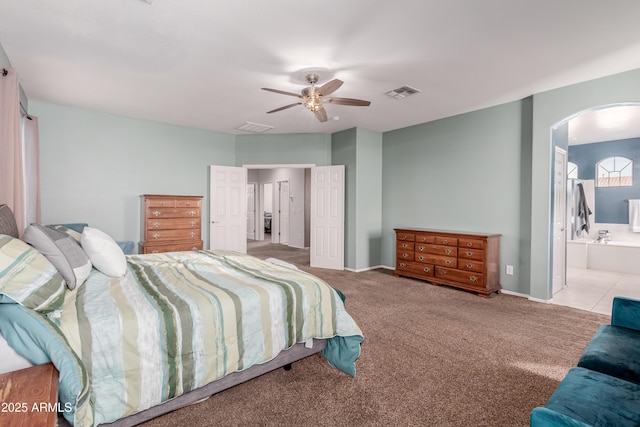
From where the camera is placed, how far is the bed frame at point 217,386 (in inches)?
59.9

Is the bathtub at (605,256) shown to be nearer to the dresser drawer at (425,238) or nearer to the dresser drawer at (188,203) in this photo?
the dresser drawer at (425,238)

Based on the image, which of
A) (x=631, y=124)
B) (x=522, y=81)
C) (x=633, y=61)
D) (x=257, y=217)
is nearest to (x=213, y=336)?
(x=522, y=81)

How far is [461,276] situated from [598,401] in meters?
3.41

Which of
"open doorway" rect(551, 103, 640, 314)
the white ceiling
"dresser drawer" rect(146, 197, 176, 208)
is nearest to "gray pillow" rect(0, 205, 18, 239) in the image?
the white ceiling

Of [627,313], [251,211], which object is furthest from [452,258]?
[251,211]

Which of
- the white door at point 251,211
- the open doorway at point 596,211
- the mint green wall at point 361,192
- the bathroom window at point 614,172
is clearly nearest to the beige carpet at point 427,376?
the open doorway at point 596,211

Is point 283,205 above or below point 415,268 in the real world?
above

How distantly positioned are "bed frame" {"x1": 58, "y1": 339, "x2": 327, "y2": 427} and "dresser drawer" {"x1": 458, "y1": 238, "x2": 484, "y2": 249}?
117 inches

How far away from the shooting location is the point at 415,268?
200 inches

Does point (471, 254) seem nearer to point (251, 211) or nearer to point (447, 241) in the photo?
point (447, 241)

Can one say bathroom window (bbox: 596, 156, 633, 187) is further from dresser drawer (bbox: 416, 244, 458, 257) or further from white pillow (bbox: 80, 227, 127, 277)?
white pillow (bbox: 80, 227, 127, 277)

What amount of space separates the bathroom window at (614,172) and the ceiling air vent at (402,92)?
5621mm

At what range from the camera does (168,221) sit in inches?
190

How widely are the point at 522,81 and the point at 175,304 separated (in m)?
4.19
